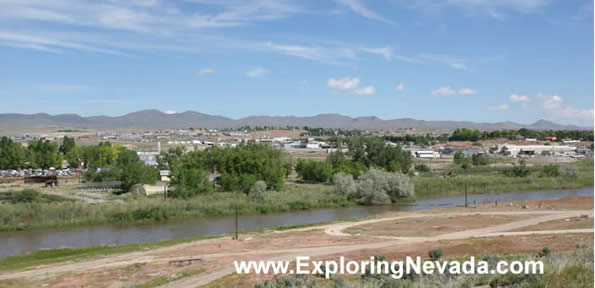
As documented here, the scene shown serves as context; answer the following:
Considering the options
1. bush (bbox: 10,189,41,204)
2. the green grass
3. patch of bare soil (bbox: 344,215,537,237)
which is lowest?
the green grass

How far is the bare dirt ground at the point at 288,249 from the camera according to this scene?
2025 cm

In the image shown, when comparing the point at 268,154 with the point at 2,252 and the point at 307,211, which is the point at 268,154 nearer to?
the point at 307,211

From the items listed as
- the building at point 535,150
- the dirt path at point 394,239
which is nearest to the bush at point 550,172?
the dirt path at point 394,239

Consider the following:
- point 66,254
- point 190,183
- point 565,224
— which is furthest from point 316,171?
point 66,254

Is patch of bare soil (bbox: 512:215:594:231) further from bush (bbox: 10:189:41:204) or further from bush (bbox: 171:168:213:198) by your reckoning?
bush (bbox: 10:189:41:204)

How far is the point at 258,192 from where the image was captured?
4450 cm

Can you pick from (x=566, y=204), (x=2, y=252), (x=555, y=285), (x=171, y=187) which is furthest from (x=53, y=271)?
(x=566, y=204)

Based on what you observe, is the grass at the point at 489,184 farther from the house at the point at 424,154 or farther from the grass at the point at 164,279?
the grass at the point at 164,279

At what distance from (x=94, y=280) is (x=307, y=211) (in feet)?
78.2

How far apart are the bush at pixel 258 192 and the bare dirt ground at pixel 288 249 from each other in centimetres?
1175

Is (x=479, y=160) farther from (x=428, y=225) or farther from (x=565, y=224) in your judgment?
(x=565, y=224)

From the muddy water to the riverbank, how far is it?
104 centimetres

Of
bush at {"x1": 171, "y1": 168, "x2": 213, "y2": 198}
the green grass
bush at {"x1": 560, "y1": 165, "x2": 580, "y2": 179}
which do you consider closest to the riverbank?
bush at {"x1": 171, "y1": 168, "x2": 213, "y2": 198}

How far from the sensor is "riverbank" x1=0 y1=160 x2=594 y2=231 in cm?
3675
